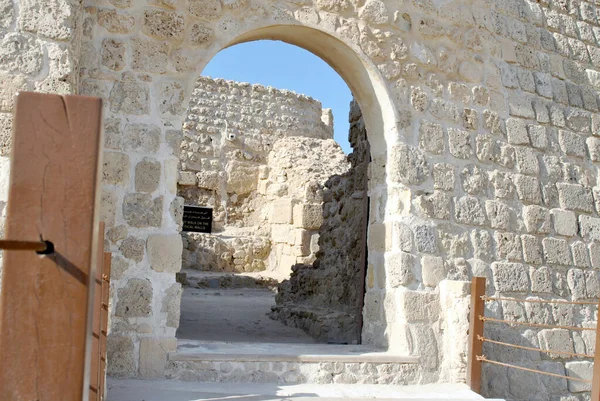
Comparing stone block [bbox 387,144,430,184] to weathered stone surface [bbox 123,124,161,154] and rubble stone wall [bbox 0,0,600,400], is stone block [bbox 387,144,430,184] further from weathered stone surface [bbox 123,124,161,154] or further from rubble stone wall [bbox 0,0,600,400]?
weathered stone surface [bbox 123,124,161,154]

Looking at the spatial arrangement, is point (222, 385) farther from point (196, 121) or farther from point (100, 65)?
point (196, 121)

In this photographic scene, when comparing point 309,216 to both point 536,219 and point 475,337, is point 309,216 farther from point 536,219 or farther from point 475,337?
point 475,337

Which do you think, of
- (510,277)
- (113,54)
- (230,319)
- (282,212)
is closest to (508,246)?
(510,277)

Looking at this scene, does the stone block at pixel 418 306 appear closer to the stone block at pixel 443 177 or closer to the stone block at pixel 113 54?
the stone block at pixel 443 177

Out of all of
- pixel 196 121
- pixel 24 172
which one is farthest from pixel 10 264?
pixel 196 121

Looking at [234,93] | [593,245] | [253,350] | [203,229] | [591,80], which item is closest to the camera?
[253,350]

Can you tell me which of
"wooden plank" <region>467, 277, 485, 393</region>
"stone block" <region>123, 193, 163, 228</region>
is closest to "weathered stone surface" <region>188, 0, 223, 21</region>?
"stone block" <region>123, 193, 163, 228</region>

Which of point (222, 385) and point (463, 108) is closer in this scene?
point (222, 385)

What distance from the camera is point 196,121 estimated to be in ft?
41.6

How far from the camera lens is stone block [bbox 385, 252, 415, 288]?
13.7 ft

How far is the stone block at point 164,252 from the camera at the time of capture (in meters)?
3.71

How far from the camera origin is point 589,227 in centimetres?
514

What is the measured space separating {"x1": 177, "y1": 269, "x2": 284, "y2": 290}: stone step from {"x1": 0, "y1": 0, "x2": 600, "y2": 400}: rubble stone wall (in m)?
5.89

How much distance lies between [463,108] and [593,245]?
1684mm
